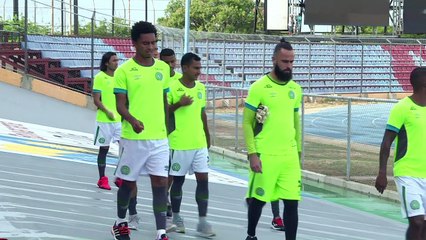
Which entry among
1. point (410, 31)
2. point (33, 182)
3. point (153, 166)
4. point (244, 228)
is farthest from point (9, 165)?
point (410, 31)

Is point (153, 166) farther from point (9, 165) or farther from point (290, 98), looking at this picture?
point (9, 165)

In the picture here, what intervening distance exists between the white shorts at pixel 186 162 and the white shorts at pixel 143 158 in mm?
1170

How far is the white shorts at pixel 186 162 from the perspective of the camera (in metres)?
9.80

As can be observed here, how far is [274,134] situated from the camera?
336 inches

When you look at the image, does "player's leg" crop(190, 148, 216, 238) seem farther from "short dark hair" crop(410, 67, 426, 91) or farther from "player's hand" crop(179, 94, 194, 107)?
"short dark hair" crop(410, 67, 426, 91)

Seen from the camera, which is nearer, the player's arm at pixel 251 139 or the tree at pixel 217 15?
the player's arm at pixel 251 139

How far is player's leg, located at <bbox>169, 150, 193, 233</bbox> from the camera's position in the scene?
9.80 m

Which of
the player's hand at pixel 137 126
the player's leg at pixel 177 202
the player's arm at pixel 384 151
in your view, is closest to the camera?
the player's arm at pixel 384 151

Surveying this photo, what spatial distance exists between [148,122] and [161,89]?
0.33m

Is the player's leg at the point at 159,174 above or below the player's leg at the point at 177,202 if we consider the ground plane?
above

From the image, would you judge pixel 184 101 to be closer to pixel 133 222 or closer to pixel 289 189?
pixel 133 222

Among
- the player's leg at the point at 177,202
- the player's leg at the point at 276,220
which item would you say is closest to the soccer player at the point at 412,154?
the player's leg at the point at 177,202

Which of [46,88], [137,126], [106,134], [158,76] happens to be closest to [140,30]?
[158,76]

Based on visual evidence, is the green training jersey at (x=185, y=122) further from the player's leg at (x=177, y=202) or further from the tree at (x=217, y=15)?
the tree at (x=217, y=15)
